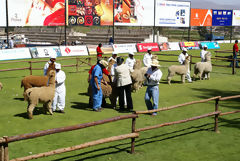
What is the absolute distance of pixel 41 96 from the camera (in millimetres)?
10547

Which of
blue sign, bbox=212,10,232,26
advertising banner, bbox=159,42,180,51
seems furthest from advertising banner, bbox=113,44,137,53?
blue sign, bbox=212,10,232,26

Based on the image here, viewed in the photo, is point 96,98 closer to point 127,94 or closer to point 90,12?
point 127,94

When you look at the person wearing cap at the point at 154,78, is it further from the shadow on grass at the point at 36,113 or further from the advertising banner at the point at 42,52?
the advertising banner at the point at 42,52

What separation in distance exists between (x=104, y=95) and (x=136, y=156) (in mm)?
4803

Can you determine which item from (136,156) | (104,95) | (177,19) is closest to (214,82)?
(104,95)

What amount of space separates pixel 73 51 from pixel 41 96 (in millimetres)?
20715

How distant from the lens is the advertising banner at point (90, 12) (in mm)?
35281

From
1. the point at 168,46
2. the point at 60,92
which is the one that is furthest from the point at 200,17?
the point at 60,92

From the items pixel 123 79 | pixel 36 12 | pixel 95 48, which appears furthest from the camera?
pixel 95 48

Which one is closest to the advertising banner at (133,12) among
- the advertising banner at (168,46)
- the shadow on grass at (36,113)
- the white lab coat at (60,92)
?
the advertising banner at (168,46)

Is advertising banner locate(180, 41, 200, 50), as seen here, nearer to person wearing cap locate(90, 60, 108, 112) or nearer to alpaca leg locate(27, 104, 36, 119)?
person wearing cap locate(90, 60, 108, 112)

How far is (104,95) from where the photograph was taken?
12.2 metres

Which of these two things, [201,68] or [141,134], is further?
[201,68]

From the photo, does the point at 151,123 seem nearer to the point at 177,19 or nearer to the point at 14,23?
the point at 14,23
